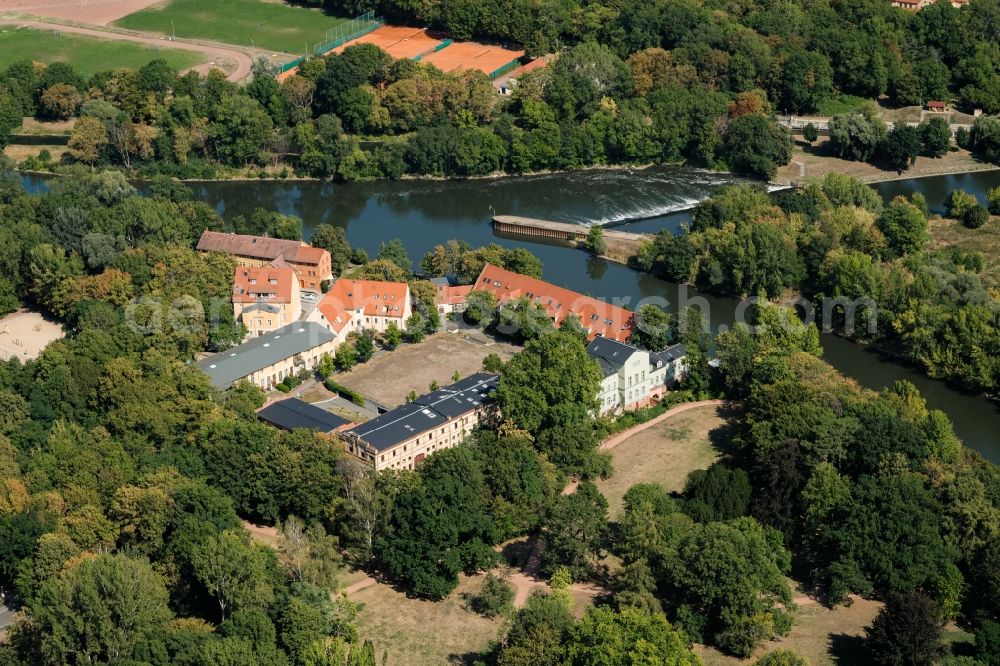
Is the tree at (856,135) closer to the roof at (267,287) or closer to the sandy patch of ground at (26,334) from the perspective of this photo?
the roof at (267,287)

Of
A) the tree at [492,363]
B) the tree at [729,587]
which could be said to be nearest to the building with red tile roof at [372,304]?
the tree at [492,363]

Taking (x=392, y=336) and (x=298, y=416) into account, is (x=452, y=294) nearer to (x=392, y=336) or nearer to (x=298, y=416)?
(x=392, y=336)

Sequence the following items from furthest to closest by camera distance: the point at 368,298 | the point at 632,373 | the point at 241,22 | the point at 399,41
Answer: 1. the point at 241,22
2. the point at 399,41
3. the point at 368,298
4. the point at 632,373

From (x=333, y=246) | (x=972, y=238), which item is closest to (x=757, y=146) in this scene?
(x=972, y=238)

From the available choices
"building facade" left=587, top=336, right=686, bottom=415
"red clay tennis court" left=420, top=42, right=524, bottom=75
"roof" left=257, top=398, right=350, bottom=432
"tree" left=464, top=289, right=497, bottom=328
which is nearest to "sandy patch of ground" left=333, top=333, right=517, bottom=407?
"tree" left=464, top=289, right=497, bottom=328

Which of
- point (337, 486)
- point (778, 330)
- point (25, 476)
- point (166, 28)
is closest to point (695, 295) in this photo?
point (778, 330)

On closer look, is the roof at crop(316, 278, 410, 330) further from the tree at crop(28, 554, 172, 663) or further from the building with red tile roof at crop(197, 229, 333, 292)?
the tree at crop(28, 554, 172, 663)
